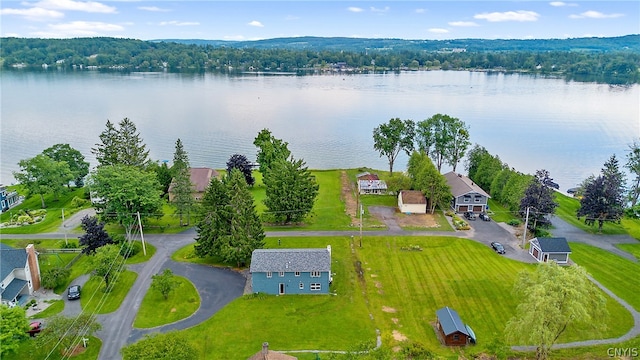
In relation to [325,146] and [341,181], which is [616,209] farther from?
[325,146]

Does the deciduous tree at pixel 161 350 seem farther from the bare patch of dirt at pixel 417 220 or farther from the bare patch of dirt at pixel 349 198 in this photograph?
the bare patch of dirt at pixel 417 220

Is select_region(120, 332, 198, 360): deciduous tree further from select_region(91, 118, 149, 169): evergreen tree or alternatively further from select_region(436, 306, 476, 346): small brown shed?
select_region(91, 118, 149, 169): evergreen tree

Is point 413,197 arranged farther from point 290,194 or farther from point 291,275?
point 291,275

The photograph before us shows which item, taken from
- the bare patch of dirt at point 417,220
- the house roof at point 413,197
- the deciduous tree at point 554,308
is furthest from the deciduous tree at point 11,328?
the house roof at point 413,197

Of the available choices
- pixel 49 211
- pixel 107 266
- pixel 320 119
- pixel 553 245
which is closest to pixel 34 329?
pixel 107 266

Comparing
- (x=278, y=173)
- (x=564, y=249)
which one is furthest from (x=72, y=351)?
(x=564, y=249)

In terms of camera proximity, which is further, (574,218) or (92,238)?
(574,218)
